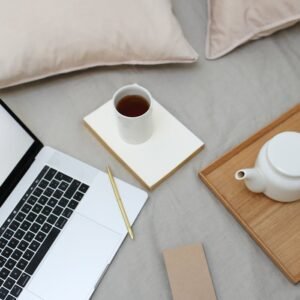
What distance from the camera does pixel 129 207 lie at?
2.11 ft

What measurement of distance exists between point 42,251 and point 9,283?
0.06m

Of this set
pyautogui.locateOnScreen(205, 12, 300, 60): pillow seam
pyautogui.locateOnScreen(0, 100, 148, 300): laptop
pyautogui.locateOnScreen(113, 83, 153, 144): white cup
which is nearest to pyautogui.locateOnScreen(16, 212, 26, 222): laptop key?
pyautogui.locateOnScreen(0, 100, 148, 300): laptop

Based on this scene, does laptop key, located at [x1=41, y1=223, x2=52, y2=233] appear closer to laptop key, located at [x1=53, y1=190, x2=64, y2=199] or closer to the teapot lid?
laptop key, located at [x1=53, y1=190, x2=64, y2=199]

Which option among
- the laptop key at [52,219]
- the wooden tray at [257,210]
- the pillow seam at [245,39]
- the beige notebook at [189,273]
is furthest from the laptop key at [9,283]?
the pillow seam at [245,39]

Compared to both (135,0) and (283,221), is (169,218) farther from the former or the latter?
(135,0)

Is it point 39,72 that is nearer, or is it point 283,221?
point 283,221

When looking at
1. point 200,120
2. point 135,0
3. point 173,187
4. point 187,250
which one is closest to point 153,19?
point 135,0

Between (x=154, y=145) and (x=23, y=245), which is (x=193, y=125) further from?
(x=23, y=245)

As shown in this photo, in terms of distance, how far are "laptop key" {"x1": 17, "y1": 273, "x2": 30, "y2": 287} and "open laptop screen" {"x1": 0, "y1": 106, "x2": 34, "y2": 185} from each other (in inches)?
5.8

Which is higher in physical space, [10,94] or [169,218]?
[10,94]

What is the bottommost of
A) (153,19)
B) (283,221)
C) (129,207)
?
(283,221)

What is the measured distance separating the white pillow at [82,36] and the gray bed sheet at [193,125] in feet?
0.13

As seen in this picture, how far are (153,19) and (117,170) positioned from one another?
0.28 meters

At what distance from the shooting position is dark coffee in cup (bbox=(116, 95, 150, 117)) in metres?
0.64
